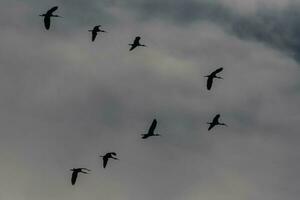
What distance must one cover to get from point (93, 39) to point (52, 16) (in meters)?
10.6

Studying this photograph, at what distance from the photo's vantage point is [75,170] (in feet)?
655

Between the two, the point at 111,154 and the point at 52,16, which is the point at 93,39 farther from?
the point at 111,154

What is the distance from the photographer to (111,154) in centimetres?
19975

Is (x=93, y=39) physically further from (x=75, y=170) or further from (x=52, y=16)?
(x=75, y=170)

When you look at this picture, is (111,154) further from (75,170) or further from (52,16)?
(52,16)

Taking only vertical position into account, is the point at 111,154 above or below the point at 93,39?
below

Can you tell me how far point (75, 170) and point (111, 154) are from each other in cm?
821

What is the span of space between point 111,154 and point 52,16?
31.2 meters

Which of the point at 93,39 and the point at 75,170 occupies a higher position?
the point at 93,39

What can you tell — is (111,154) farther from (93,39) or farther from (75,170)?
(93,39)

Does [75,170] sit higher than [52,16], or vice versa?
[52,16]

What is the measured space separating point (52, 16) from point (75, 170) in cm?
3242

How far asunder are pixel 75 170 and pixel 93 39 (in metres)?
27.6

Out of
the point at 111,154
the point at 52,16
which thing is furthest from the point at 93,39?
the point at 111,154
